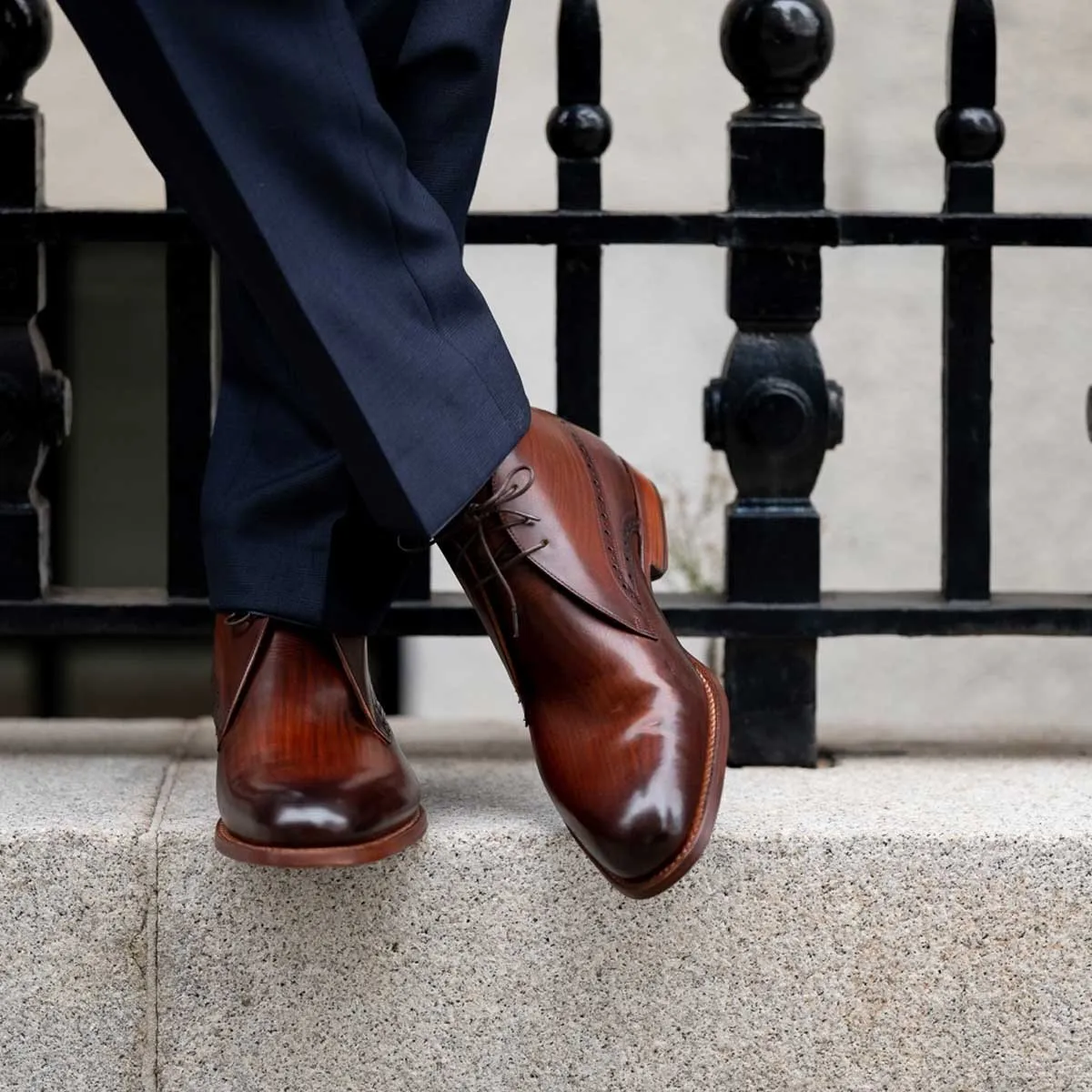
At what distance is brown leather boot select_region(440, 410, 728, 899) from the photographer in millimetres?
1015

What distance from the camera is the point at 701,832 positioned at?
40.4 inches

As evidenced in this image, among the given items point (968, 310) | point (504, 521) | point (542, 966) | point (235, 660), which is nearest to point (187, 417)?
point (235, 660)

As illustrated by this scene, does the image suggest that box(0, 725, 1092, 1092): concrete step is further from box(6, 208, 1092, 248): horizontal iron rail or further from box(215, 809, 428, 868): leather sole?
box(6, 208, 1092, 248): horizontal iron rail

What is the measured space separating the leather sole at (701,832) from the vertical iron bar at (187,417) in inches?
21.1

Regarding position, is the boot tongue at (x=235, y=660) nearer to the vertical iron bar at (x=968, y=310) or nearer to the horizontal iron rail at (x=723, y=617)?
the horizontal iron rail at (x=723, y=617)

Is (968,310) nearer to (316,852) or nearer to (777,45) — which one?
(777,45)

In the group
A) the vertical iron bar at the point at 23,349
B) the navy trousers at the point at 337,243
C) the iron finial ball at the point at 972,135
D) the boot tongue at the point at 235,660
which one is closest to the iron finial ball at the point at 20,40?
the vertical iron bar at the point at 23,349

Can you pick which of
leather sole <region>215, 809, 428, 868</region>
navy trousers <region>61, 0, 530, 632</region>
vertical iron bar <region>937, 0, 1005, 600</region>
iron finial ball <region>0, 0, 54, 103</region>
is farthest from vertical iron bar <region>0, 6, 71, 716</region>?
vertical iron bar <region>937, 0, 1005, 600</region>

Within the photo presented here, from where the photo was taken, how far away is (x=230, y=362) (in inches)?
46.8

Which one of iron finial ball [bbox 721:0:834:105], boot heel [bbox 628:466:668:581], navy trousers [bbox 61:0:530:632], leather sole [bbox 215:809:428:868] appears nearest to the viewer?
navy trousers [bbox 61:0:530:632]

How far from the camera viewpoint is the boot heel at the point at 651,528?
1202mm

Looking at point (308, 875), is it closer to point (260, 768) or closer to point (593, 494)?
point (260, 768)

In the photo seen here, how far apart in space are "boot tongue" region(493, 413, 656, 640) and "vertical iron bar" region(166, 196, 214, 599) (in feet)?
1.31

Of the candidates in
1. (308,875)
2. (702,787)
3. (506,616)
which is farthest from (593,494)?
(308,875)
